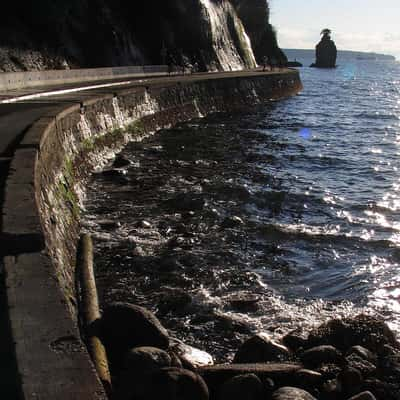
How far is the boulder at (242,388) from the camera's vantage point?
4453 millimetres

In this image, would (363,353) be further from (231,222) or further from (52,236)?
(231,222)

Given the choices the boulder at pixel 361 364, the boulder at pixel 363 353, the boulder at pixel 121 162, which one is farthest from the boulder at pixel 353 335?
the boulder at pixel 121 162

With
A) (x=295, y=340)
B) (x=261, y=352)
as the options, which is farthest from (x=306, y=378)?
(x=295, y=340)

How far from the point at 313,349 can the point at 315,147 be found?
1817cm

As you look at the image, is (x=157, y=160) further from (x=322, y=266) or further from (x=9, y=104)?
(x=322, y=266)

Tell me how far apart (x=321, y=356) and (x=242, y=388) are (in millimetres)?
1230

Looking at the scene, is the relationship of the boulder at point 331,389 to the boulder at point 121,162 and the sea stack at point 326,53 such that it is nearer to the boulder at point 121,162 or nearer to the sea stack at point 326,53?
the boulder at point 121,162

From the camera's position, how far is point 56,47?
28109 millimetres

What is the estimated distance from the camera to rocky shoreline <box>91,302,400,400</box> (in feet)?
13.8

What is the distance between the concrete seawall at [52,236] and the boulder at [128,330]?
33cm

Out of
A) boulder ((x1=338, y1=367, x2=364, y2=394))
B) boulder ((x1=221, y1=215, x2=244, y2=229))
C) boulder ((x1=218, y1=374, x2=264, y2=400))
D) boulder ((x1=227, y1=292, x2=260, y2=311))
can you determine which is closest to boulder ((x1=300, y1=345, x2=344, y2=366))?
boulder ((x1=338, y1=367, x2=364, y2=394))

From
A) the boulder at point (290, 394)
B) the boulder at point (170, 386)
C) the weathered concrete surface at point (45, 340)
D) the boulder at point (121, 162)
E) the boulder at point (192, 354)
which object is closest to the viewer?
the weathered concrete surface at point (45, 340)

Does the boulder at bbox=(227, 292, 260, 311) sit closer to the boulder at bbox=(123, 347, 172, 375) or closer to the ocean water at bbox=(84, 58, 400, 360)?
the ocean water at bbox=(84, 58, 400, 360)

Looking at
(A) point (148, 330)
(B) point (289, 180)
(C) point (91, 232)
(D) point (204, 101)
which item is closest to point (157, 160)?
(B) point (289, 180)
